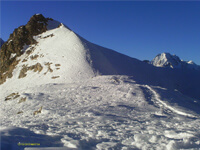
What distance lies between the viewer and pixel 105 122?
8.75 meters

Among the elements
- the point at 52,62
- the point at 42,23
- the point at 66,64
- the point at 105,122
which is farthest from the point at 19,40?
the point at 105,122

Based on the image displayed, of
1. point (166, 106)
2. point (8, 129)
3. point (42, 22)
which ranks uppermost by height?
point (42, 22)

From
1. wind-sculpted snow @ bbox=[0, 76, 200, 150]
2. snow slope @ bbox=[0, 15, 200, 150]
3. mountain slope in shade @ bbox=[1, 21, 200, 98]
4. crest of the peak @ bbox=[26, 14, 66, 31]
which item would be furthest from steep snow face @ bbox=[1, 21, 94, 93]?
wind-sculpted snow @ bbox=[0, 76, 200, 150]

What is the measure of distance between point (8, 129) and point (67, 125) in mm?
2514

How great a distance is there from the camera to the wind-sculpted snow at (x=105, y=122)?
601 centimetres

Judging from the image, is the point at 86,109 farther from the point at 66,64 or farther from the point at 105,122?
the point at 66,64

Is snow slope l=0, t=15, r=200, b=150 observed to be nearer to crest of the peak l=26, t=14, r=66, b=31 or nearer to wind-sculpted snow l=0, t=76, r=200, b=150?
wind-sculpted snow l=0, t=76, r=200, b=150

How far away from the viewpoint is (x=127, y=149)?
18.4 ft

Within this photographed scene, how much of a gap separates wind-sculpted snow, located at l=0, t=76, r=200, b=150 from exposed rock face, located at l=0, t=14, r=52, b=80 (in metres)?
30.7

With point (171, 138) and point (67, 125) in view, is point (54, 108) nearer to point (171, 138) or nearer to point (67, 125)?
point (67, 125)

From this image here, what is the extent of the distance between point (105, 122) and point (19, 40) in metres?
44.8

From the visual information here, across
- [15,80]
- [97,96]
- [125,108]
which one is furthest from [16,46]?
[125,108]

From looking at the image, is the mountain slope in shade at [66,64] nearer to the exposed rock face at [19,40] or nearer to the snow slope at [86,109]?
the snow slope at [86,109]

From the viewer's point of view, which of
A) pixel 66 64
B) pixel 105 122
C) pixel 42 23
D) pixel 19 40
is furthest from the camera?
pixel 42 23
